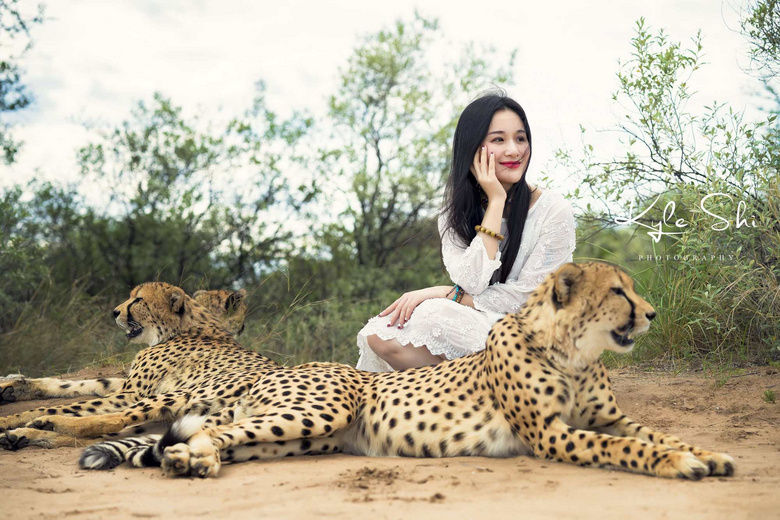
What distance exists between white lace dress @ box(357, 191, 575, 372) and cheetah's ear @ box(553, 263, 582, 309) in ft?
3.07

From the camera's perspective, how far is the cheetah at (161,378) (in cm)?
352

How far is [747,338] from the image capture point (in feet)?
15.2

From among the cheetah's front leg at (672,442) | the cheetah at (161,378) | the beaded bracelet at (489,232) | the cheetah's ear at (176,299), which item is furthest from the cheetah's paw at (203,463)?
the cheetah's ear at (176,299)

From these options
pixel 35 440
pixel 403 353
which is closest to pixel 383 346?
pixel 403 353

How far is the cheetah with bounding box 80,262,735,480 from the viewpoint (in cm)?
275

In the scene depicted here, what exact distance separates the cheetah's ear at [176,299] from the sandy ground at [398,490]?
132 cm

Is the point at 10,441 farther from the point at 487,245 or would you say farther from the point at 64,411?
the point at 487,245

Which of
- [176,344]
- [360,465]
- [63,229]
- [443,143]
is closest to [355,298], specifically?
[443,143]

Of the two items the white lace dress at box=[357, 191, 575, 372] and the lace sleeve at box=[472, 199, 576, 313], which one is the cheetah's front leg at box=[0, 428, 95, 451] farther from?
the lace sleeve at box=[472, 199, 576, 313]

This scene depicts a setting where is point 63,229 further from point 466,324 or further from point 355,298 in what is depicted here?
point 466,324

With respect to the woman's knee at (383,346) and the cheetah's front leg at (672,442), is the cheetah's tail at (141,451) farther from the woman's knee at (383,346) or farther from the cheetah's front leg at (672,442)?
the cheetah's front leg at (672,442)

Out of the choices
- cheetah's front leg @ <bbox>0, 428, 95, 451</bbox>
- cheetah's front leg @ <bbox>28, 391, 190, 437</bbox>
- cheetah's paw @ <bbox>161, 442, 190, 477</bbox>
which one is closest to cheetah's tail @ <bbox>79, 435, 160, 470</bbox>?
cheetah's paw @ <bbox>161, 442, 190, 477</bbox>

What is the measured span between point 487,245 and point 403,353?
29.1 inches

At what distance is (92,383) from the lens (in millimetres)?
4637
